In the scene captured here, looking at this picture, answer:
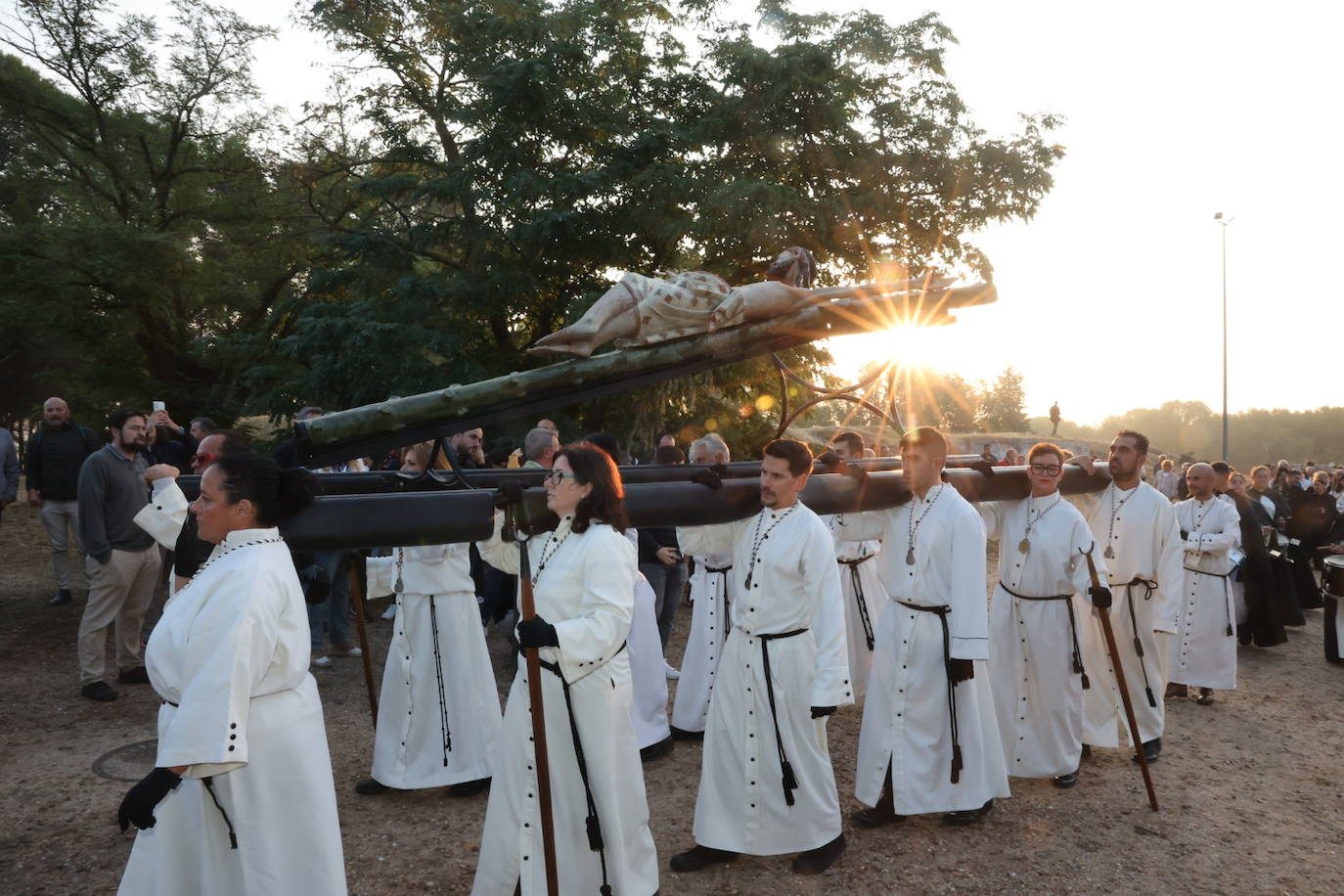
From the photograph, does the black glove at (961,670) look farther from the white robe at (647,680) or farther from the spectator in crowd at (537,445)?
the spectator in crowd at (537,445)

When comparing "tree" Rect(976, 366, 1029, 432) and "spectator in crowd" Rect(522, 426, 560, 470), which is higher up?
"tree" Rect(976, 366, 1029, 432)

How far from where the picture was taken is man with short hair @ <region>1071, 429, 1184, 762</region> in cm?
618

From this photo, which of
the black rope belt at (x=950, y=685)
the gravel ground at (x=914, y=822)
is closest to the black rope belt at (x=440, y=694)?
the gravel ground at (x=914, y=822)

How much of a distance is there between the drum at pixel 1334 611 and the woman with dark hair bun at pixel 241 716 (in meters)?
10.2

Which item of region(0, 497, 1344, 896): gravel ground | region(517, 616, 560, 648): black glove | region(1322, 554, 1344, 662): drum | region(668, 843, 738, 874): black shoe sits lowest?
region(0, 497, 1344, 896): gravel ground

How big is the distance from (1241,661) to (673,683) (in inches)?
252

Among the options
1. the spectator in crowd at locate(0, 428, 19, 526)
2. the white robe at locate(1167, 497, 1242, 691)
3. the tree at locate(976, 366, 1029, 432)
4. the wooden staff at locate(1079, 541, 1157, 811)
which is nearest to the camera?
the wooden staff at locate(1079, 541, 1157, 811)

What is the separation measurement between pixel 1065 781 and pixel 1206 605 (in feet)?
11.7

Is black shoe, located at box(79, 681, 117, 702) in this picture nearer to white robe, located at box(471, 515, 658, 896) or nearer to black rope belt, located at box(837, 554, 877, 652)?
white robe, located at box(471, 515, 658, 896)

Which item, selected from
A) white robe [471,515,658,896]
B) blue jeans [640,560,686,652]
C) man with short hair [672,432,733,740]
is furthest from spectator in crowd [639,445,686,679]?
white robe [471,515,658,896]

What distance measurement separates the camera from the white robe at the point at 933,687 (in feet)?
16.1

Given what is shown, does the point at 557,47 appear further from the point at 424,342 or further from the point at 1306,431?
the point at 1306,431

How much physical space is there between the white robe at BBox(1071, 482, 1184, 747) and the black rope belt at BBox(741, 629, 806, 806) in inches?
114

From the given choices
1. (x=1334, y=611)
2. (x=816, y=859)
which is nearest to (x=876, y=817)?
(x=816, y=859)
